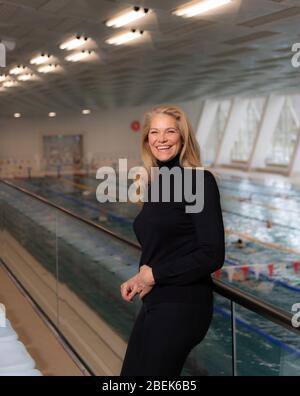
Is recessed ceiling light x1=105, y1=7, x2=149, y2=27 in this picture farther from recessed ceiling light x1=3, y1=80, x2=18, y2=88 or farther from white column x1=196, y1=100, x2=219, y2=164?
white column x1=196, y1=100, x2=219, y2=164

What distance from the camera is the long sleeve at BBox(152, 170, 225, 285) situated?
1863mm

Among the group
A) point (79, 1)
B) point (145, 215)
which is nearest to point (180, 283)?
point (145, 215)

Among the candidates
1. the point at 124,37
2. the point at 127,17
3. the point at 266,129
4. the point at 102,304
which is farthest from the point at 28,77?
the point at 266,129

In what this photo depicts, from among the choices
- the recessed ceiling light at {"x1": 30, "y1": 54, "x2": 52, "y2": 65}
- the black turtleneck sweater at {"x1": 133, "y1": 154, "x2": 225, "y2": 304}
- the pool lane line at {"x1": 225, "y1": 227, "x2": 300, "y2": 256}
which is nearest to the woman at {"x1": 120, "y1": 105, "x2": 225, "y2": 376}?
the black turtleneck sweater at {"x1": 133, "y1": 154, "x2": 225, "y2": 304}

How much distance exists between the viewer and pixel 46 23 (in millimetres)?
7941

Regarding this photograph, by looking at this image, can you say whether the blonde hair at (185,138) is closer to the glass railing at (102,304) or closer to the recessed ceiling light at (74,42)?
the glass railing at (102,304)

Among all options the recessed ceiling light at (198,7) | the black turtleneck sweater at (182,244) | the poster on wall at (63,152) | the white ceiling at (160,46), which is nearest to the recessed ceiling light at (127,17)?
the white ceiling at (160,46)

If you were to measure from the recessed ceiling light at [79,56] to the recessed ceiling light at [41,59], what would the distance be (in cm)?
46

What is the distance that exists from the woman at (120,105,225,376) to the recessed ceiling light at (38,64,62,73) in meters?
11.3

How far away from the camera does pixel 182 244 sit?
1.99m

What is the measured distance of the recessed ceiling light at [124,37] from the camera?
29.5 ft

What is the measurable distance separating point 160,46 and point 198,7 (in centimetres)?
310
